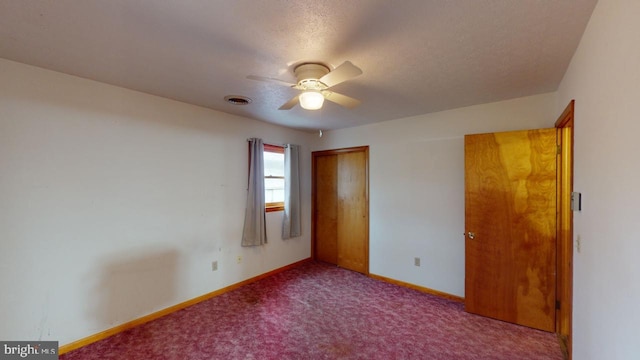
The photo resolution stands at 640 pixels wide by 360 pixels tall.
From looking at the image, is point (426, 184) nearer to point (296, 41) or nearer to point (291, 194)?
point (291, 194)

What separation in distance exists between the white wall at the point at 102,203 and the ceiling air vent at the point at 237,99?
20.3 inches

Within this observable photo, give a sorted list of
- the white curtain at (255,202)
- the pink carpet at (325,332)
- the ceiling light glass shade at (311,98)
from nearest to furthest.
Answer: the ceiling light glass shade at (311,98) < the pink carpet at (325,332) < the white curtain at (255,202)

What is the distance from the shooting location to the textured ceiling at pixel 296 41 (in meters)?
1.31

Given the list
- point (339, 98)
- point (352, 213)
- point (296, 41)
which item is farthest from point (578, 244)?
point (352, 213)

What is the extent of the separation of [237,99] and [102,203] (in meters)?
1.61

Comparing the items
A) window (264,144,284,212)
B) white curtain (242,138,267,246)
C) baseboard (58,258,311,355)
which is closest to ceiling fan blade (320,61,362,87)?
white curtain (242,138,267,246)

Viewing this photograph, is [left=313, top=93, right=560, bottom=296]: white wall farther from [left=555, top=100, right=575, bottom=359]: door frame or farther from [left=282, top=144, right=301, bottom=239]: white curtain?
[left=282, top=144, right=301, bottom=239]: white curtain

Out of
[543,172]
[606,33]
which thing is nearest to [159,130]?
[606,33]

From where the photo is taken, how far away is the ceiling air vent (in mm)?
2650

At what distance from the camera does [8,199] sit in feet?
6.16

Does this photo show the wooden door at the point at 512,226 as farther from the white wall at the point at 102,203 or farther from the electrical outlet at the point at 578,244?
the white wall at the point at 102,203

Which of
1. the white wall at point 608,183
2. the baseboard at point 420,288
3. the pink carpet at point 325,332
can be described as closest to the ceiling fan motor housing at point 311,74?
the white wall at point 608,183

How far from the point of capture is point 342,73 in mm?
1578

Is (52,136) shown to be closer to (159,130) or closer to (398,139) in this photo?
(159,130)
